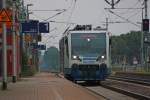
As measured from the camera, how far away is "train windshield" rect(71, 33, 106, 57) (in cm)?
4069

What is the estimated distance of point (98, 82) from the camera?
150 feet

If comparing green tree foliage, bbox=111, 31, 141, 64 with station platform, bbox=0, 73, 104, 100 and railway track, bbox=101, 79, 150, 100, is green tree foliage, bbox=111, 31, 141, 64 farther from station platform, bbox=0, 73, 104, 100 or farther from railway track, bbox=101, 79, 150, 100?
station platform, bbox=0, 73, 104, 100

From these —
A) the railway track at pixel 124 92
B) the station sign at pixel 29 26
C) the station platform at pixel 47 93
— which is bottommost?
the railway track at pixel 124 92

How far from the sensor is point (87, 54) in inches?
1596

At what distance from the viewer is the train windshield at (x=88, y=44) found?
40.7m

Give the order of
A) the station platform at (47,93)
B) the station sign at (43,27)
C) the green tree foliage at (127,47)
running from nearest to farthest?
the station platform at (47,93), the station sign at (43,27), the green tree foliage at (127,47)

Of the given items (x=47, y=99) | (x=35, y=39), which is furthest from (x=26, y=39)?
(x=47, y=99)

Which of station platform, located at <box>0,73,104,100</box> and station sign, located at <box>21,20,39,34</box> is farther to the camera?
station sign, located at <box>21,20,39,34</box>

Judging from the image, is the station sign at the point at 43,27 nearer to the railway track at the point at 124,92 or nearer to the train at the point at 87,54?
the train at the point at 87,54

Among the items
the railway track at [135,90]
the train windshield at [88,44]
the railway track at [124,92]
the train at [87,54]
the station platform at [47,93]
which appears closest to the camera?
the station platform at [47,93]

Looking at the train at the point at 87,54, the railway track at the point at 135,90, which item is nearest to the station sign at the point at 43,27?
the train at the point at 87,54

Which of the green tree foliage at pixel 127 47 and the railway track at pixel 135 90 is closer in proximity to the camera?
the railway track at pixel 135 90

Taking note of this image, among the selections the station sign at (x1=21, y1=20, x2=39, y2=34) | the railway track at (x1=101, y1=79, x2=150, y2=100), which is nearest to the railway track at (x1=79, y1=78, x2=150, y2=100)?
the railway track at (x1=101, y1=79, x2=150, y2=100)

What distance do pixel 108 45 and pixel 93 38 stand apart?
3.92ft
